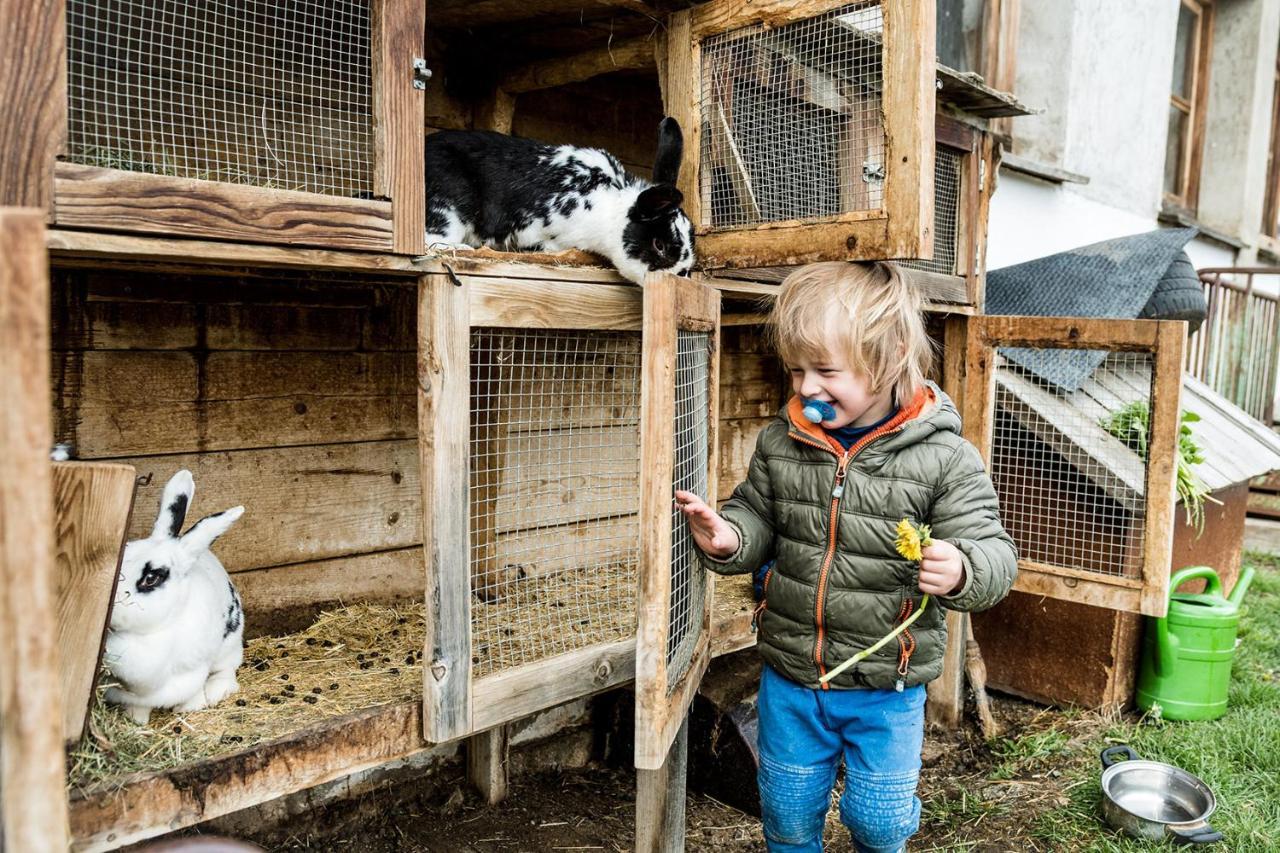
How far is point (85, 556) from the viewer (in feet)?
4.75

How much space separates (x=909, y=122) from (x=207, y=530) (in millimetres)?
1689

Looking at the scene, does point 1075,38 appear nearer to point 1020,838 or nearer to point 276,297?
point 1020,838

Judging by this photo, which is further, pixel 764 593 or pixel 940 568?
pixel 764 593

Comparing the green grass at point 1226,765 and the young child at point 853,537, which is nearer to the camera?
the young child at point 853,537

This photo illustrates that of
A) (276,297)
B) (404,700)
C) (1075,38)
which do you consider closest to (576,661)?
(404,700)

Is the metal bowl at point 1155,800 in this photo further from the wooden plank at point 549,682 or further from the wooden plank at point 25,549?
the wooden plank at point 25,549

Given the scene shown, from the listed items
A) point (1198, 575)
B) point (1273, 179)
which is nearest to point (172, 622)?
point (1198, 575)

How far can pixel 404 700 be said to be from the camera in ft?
6.39

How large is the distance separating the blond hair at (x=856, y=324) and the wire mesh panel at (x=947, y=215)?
140 centimetres

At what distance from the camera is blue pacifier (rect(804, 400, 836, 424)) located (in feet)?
6.05

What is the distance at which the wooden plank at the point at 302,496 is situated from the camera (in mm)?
2283

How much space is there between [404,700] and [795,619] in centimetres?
85

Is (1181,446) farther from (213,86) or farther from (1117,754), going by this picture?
(213,86)

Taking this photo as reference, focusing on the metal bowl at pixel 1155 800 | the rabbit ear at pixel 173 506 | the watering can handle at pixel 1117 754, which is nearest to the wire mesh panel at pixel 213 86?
the rabbit ear at pixel 173 506
